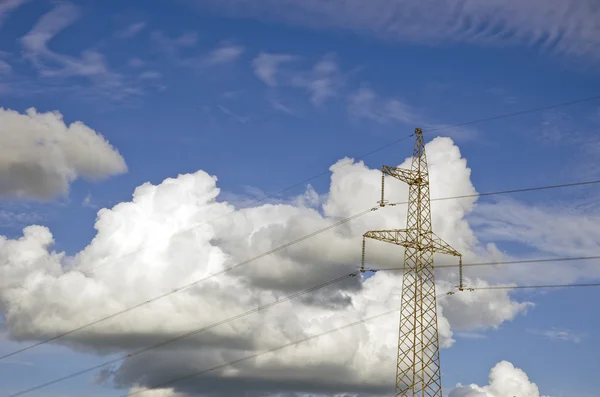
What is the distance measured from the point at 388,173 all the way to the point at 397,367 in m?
24.2

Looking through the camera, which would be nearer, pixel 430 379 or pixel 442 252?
pixel 430 379

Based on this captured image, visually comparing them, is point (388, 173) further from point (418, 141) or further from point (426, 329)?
point (426, 329)

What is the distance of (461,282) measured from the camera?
337 feet

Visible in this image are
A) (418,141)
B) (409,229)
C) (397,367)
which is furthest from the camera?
(418,141)

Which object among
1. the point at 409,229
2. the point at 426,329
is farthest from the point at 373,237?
the point at 426,329

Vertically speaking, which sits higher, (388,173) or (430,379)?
(388,173)

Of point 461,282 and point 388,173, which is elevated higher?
point 388,173

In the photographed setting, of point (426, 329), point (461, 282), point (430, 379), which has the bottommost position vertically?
point (430, 379)

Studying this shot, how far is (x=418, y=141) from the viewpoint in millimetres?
105500

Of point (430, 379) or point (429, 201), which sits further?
point (429, 201)

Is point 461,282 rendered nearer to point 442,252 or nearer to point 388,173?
point 442,252

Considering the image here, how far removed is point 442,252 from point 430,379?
1650cm

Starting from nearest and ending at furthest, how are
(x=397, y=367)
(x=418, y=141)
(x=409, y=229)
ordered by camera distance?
(x=397, y=367), (x=409, y=229), (x=418, y=141)

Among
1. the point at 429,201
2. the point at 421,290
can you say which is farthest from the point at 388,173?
the point at 421,290
